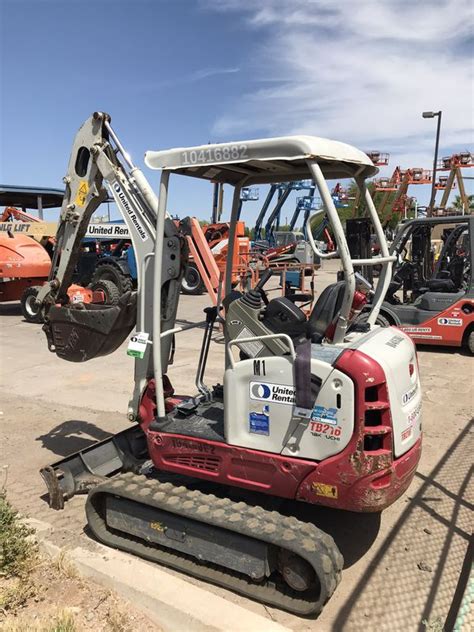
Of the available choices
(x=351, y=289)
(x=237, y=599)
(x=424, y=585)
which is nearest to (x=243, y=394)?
(x=351, y=289)

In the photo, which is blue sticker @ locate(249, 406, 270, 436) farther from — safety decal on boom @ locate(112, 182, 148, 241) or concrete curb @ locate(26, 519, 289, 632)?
safety decal on boom @ locate(112, 182, 148, 241)

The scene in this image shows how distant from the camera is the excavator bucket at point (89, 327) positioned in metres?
4.20

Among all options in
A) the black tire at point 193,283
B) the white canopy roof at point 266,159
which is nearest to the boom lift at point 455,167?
the black tire at point 193,283

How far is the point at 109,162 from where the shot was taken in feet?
13.5

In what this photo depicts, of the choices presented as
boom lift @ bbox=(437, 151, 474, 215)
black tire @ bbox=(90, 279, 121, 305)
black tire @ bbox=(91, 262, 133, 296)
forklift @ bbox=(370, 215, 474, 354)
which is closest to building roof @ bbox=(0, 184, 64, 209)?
black tire @ bbox=(91, 262, 133, 296)

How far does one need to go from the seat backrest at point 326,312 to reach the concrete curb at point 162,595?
5.16 ft

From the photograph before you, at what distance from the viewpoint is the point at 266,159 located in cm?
294

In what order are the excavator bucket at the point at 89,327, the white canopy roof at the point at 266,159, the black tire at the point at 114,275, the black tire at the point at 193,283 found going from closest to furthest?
the white canopy roof at the point at 266,159
the excavator bucket at the point at 89,327
the black tire at the point at 114,275
the black tire at the point at 193,283

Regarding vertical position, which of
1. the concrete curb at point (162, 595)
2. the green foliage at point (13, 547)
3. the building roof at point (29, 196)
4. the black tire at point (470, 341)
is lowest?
the concrete curb at point (162, 595)

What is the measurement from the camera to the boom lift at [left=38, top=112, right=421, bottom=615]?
286 cm

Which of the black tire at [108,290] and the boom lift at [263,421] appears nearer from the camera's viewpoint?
the boom lift at [263,421]

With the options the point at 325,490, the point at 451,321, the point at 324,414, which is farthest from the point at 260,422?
the point at 451,321

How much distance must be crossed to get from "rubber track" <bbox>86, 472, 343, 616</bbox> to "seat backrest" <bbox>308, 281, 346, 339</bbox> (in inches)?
43.3

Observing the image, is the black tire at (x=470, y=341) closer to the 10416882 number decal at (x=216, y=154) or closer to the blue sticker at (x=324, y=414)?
the blue sticker at (x=324, y=414)
